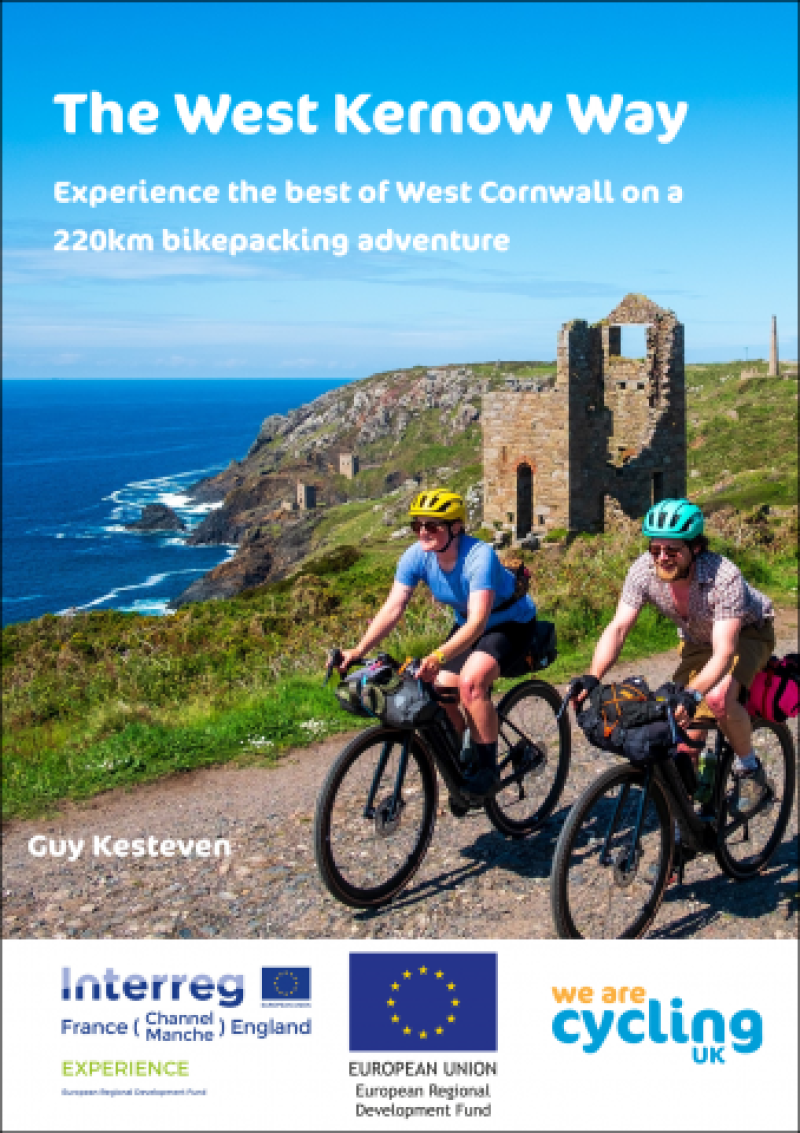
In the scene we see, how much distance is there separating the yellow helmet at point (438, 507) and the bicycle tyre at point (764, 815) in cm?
192

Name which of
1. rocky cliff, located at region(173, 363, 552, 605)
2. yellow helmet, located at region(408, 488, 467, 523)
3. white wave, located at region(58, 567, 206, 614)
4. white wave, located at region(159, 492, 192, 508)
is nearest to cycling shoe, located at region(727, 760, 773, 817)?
yellow helmet, located at region(408, 488, 467, 523)

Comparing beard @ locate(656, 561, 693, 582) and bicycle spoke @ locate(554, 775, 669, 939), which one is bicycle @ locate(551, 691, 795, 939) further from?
beard @ locate(656, 561, 693, 582)

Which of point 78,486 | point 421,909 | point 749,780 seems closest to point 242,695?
point 421,909

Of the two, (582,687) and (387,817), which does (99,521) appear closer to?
(387,817)

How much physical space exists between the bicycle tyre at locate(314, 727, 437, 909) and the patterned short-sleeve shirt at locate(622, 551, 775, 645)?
4.67ft

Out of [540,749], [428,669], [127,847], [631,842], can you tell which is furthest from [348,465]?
[631,842]

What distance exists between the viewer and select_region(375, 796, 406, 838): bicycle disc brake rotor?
568 centimetres

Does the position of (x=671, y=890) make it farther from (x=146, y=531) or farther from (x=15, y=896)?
(x=146, y=531)

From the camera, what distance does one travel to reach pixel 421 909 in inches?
223

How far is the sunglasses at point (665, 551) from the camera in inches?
197

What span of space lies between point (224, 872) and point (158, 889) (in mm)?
388

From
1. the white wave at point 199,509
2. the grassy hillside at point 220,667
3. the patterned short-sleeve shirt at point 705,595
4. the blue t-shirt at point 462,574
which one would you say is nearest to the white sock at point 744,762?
the patterned short-sleeve shirt at point 705,595

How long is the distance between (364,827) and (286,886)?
0.78m

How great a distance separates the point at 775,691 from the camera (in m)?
5.68
